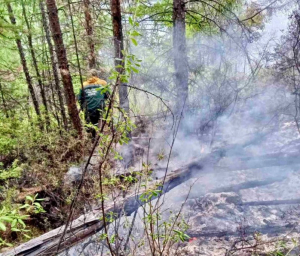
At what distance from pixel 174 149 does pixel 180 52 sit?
3109 mm

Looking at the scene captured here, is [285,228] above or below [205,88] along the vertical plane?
below

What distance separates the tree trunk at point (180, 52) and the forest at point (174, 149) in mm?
33

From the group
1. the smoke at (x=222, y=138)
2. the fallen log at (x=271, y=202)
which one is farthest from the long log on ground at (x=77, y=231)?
the fallen log at (x=271, y=202)

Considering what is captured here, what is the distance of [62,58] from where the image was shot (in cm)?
593

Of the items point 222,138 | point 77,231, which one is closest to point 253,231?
point 77,231

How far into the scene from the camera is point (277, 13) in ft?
23.1

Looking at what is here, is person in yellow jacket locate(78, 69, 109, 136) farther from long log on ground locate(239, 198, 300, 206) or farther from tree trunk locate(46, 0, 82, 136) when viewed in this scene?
long log on ground locate(239, 198, 300, 206)

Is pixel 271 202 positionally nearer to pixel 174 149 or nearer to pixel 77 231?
pixel 174 149

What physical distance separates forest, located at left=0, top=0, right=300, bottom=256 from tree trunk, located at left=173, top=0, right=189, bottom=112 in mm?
33

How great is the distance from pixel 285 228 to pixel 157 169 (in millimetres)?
2999

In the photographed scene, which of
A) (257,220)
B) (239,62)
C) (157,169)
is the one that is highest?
(239,62)

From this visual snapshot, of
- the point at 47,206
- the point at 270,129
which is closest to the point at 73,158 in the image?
the point at 47,206

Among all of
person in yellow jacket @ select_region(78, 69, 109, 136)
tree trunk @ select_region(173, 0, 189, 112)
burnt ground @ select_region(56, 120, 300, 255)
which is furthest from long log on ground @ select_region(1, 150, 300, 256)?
tree trunk @ select_region(173, 0, 189, 112)

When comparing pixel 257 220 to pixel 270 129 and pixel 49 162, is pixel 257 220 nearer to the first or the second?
pixel 270 129
